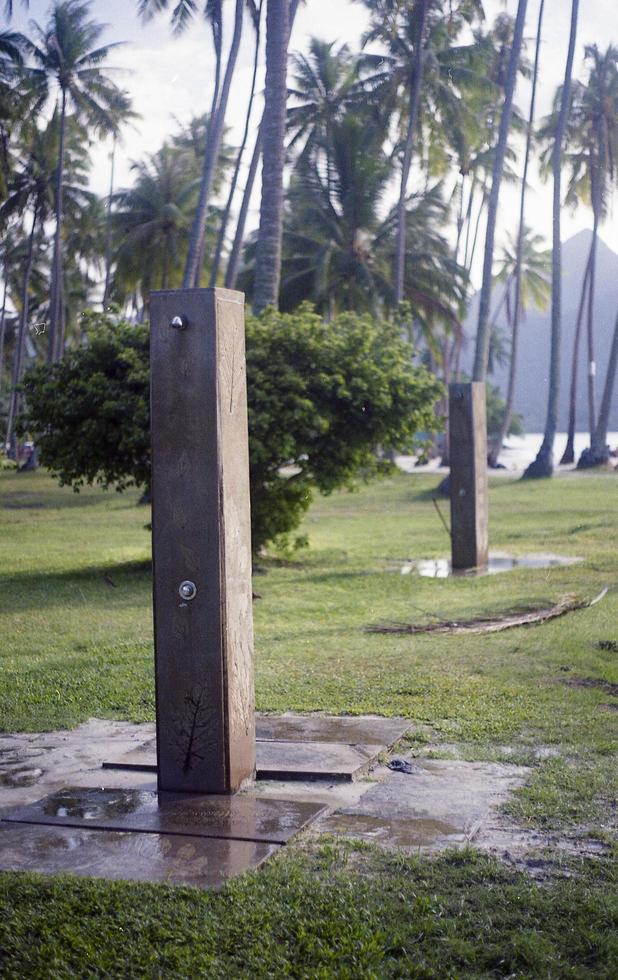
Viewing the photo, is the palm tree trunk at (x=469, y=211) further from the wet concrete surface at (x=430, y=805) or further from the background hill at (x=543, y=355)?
the background hill at (x=543, y=355)

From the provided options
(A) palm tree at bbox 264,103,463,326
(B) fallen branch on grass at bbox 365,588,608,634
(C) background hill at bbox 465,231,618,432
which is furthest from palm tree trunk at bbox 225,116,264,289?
(C) background hill at bbox 465,231,618,432

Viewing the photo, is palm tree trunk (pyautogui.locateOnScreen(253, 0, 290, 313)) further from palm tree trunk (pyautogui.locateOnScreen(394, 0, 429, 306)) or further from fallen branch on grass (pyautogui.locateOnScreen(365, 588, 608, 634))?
palm tree trunk (pyautogui.locateOnScreen(394, 0, 429, 306))

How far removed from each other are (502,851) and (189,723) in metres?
1.38

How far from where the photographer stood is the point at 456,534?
12969 mm

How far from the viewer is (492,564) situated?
13.4 meters

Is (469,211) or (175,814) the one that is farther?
(469,211)

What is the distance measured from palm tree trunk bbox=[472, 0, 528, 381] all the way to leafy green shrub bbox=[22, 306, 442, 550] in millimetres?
12119

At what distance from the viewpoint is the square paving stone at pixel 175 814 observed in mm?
4305

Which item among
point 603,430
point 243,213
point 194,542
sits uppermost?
point 243,213

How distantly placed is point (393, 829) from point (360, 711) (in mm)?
2032

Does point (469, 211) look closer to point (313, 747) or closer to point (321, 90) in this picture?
point (321, 90)

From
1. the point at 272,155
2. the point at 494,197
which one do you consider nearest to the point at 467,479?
the point at 272,155

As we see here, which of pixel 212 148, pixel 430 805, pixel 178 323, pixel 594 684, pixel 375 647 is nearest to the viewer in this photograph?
pixel 430 805

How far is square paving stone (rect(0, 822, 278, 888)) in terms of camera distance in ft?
12.7
